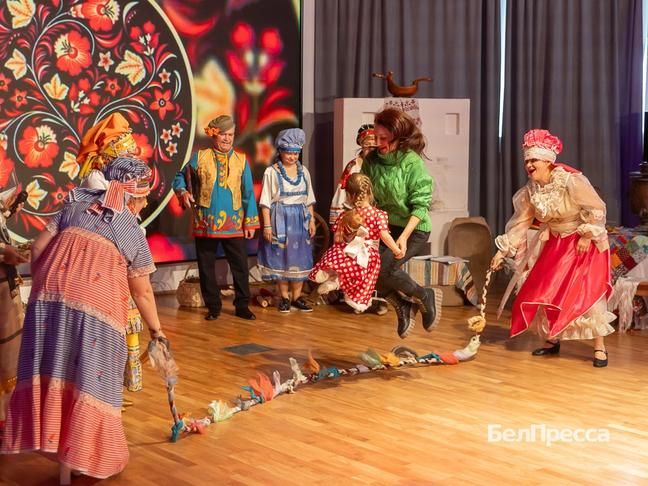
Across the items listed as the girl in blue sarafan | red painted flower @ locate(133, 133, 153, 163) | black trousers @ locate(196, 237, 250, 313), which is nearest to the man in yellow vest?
black trousers @ locate(196, 237, 250, 313)

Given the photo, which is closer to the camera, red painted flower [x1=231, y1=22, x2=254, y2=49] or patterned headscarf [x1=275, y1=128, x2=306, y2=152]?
patterned headscarf [x1=275, y1=128, x2=306, y2=152]

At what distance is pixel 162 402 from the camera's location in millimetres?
4863

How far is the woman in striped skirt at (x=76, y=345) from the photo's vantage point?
3.59 m

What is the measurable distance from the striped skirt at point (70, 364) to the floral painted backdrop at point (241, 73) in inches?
166

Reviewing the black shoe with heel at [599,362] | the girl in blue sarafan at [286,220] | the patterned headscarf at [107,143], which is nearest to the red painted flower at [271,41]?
the girl in blue sarafan at [286,220]

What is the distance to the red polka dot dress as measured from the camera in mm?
5164

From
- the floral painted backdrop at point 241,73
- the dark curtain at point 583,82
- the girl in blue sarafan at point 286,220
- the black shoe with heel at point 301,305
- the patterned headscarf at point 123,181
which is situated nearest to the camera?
the patterned headscarf at point 123,181

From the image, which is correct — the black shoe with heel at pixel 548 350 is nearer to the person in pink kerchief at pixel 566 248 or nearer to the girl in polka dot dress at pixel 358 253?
the person in pink kerchief at pixel 566 248

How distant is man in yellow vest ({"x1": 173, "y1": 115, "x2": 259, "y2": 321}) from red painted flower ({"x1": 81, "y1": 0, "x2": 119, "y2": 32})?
123 cm

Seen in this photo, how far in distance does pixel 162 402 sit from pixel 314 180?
4227mm

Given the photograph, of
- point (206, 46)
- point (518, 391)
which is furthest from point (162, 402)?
point (206, 46)

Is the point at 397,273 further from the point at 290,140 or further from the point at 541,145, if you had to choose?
the point at 290,140

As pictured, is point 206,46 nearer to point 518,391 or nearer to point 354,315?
point 354,315

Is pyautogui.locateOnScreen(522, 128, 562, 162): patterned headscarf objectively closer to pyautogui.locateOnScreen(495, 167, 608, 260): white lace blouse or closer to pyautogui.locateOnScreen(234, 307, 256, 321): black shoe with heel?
pyautogui.locateOnScreen(495, 167, 608, 260): white lace blouse
